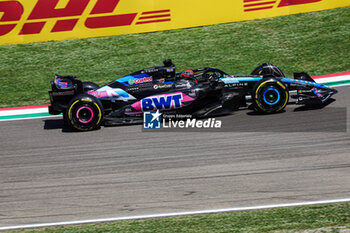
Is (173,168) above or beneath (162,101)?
beneath

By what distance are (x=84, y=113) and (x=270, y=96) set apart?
12.4ft

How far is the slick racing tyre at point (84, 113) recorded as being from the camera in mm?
9750

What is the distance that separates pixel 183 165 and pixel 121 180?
1.02m

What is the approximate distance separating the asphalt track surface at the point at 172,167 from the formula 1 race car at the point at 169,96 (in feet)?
0.89

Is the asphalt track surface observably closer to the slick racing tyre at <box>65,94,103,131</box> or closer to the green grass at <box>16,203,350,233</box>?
the slick racing tyre at <box>65,94,103,131</box>

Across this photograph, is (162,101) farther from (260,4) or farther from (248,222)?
(260,4)

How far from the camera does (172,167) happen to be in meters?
7.50

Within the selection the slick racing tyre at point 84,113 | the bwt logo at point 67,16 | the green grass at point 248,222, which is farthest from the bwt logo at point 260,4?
the green grass at point 248,222

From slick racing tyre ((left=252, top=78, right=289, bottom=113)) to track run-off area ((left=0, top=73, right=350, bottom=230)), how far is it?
0.65ft

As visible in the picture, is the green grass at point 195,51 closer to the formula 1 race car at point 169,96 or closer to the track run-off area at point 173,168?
the formula 1 race car at point 169,96

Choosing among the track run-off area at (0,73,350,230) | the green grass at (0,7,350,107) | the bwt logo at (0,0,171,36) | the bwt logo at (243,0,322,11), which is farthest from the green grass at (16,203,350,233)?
the bwt logo at (243,0,322,11)

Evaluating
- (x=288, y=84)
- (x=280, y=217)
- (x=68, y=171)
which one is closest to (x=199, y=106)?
(x=288, y=84)

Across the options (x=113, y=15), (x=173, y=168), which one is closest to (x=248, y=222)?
(x=173, y=168)

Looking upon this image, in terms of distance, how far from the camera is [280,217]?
17.4ft
